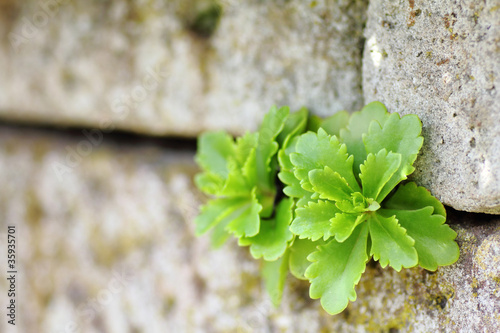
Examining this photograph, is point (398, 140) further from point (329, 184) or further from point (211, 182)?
point (211, 182)


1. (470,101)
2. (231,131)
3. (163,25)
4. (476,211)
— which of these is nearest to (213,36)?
(163,25)

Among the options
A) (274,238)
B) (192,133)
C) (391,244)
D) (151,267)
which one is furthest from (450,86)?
(151,267)

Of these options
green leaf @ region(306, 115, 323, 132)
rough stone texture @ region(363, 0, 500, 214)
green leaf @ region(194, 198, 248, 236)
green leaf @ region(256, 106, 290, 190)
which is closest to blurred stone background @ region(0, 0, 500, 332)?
rough stone texture @ region(363, 0, 500, 214)

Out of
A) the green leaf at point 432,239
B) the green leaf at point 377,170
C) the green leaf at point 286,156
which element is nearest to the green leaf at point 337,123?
the green leaf at point 286,156

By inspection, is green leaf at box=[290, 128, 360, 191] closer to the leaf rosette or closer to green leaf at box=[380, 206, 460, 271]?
the leaf rosette

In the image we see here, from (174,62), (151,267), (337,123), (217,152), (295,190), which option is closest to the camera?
(295,190)

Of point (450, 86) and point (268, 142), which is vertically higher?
point (450, 86)
